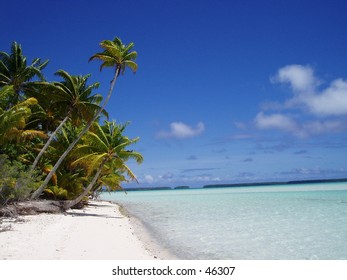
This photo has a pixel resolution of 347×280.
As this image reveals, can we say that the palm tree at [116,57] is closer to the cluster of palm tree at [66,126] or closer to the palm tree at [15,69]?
the cluster of palm tree at [66,126]

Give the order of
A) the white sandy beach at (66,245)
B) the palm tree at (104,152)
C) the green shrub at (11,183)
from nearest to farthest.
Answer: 1. the white sandy beach at (66,245)
2. the green shrub at (11,183)
3. the palm tree at (104,152)

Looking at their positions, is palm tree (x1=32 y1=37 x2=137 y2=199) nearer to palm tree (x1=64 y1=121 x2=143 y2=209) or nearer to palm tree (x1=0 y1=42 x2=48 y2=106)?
palm tree (x1=64 y1=121 x2=143 y2=209)

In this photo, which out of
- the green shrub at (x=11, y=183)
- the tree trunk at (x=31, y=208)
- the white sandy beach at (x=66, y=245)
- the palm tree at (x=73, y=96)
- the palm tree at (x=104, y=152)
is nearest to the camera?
the white sandy beach at (x=66, y=245)

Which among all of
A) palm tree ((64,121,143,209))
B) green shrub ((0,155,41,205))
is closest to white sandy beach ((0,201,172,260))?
green shrub ((0,155,41,205))

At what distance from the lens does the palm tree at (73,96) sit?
68.8ft

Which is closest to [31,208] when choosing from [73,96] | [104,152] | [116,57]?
[104,152]

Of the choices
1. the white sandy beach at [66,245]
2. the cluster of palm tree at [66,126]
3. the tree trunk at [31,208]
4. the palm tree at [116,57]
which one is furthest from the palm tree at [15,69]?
the white sandy beach at [66,245]

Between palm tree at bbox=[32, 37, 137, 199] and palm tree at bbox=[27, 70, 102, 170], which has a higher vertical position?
palm tree at bbox=[32, 37, 137, 199]

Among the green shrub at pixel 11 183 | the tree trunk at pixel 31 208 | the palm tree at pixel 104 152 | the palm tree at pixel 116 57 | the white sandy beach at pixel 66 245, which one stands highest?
the palm tree at pixel 116 57

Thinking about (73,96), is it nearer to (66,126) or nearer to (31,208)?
(66,126)

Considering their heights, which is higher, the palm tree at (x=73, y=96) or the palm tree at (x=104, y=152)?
the palm tree at (x=73, y=96)

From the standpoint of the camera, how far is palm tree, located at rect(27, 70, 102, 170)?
2097cm

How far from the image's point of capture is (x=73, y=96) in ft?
69.3
